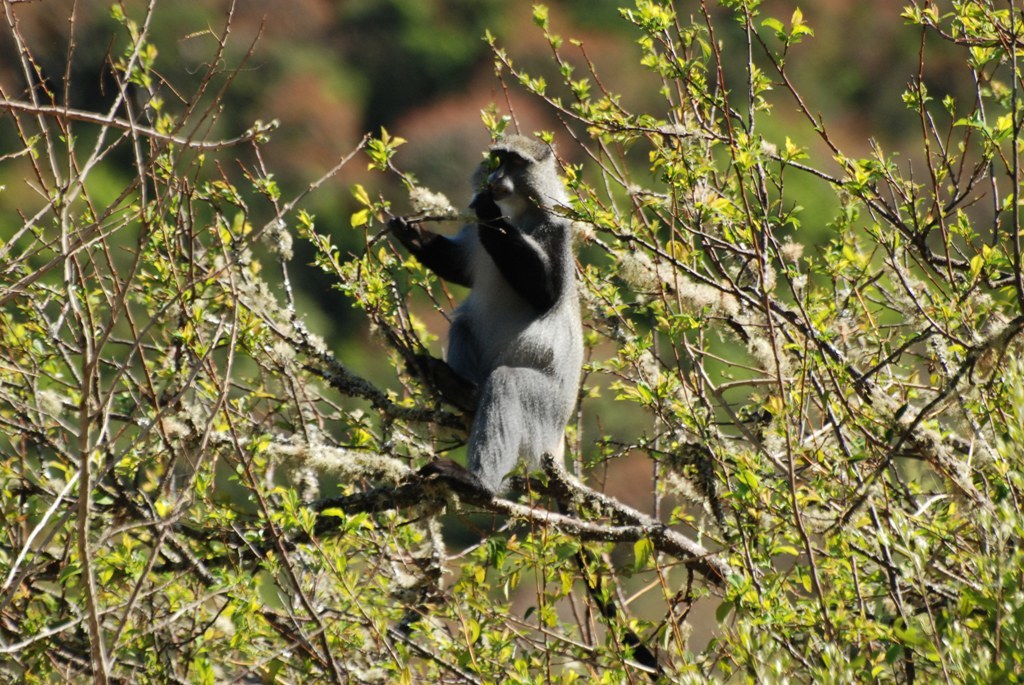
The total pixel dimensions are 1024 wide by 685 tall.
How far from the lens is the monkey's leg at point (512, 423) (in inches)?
216

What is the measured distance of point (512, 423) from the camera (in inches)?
226

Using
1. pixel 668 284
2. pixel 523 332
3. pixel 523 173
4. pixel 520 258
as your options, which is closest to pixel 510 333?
pixel 523 332

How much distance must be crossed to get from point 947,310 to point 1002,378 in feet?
1.48

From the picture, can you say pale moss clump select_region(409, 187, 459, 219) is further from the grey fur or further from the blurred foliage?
the grey fur

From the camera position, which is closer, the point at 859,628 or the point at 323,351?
the point at 859,628

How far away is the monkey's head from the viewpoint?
6.11m

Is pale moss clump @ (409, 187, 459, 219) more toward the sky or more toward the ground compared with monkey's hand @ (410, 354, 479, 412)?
more toward the sky

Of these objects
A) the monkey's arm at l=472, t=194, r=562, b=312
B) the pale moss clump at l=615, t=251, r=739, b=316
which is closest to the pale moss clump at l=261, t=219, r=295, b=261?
the monkey's arm at l=472, t=194, r=562, b=312

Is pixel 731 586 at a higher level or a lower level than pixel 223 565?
higher

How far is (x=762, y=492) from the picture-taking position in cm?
357

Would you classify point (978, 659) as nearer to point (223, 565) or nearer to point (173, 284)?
point (223, 565)

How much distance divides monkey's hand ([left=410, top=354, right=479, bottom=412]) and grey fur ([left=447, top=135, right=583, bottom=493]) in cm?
8

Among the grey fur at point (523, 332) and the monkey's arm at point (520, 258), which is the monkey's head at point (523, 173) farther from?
the monkey's arm at point (520, 258)

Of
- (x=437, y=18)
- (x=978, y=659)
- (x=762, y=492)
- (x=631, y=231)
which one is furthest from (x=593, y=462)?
(x=437, y=18)
